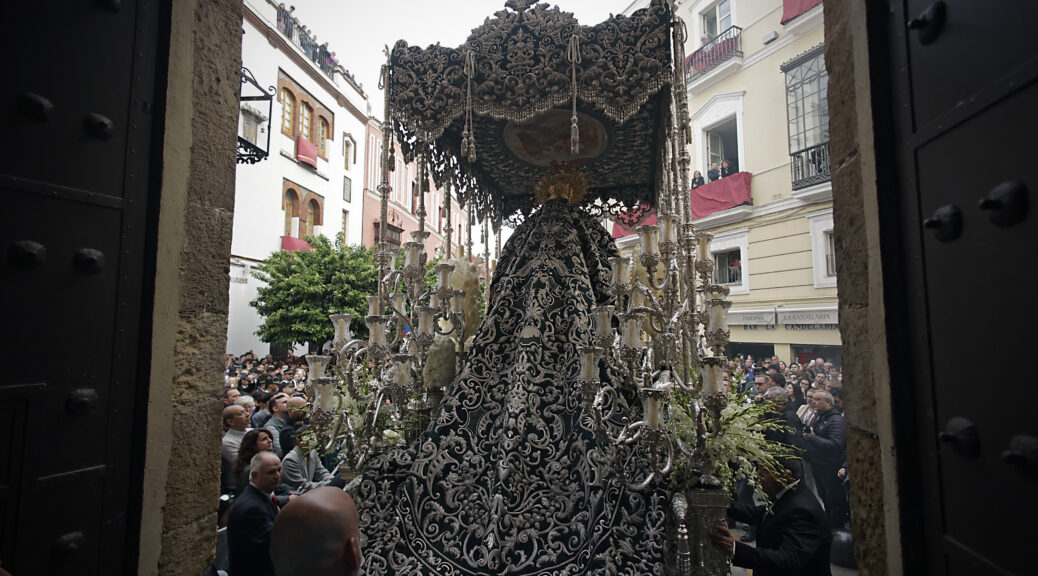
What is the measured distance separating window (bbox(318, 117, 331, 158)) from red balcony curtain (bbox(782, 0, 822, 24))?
1329 centimetres

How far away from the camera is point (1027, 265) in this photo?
0.98 meters

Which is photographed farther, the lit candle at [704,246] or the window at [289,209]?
the window at [289,209]

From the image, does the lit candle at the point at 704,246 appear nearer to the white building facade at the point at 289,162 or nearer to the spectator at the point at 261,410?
the spectator at the point at 261,410

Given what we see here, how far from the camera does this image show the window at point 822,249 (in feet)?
30.2

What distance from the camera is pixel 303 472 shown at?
12.5 ft

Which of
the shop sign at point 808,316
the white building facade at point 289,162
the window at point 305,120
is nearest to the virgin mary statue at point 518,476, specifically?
the shop sign at point 808,316

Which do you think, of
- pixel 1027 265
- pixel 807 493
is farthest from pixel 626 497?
pixel 1027 265

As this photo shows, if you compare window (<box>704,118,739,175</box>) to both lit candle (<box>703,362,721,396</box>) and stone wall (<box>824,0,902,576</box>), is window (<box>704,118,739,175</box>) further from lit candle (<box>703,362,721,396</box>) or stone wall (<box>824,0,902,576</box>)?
stone wall (<box>824,0,902,576</box>)

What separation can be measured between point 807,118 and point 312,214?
13918 mm

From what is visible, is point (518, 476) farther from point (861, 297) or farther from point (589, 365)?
point (861, 297)

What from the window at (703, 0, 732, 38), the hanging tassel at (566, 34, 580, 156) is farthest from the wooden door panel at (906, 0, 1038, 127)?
the window at (703, 0, 732, 38)

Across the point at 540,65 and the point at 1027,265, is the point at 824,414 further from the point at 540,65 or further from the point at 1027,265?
the point at 1027,265

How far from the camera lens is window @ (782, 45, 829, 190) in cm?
926

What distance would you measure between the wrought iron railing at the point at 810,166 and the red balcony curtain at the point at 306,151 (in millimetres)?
12868
